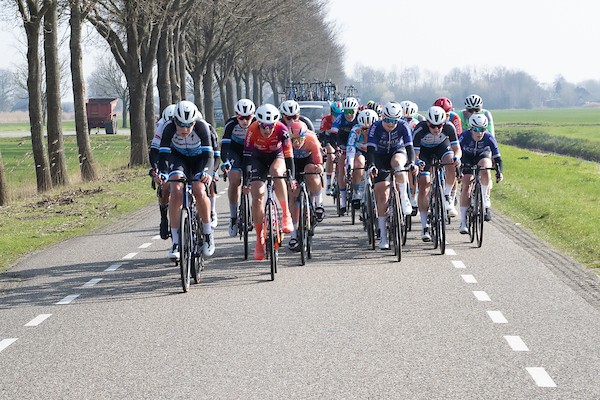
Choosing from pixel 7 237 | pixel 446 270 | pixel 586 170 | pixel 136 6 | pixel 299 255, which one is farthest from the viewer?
pixel 586 170

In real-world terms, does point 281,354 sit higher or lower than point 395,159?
lower

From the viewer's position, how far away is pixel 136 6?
32812mm

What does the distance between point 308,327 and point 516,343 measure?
5.63 ft

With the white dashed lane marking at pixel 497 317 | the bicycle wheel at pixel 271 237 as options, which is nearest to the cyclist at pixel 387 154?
the bicycle wheel at pixel 271 237

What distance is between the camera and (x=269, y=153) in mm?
12547

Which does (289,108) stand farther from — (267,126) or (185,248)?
(185,248)

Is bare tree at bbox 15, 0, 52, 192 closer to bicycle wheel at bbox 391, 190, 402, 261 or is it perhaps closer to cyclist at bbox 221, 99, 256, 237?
cyclist at bbox 221, 99, 256, 237

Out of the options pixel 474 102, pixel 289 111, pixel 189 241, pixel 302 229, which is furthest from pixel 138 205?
pixel 189 241

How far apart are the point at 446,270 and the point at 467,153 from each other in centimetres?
333

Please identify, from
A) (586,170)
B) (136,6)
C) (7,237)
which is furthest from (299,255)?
(586,170)

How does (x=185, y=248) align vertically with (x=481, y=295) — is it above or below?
above

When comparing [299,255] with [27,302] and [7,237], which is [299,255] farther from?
[7,237]

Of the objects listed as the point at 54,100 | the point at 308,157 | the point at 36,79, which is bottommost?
the point at 308,157

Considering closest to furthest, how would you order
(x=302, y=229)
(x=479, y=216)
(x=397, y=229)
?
1. (x=302, y=229)
2. (x=397, y=229)
3. (x=479, y=216)
